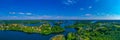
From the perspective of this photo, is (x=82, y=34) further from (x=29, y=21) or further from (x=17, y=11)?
(x=17, y=11)

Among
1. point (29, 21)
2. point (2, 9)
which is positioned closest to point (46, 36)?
point (29, 21)

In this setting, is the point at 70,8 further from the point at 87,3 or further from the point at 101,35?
the point at 101,35

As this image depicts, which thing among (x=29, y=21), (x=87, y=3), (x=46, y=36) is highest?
(x=87, y=3)

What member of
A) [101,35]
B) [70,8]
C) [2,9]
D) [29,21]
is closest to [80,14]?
[70,8]

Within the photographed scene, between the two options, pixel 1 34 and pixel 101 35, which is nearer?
pixel 101 35

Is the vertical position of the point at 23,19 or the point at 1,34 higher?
the point at 23,19

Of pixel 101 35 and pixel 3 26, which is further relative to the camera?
pixel 3 26

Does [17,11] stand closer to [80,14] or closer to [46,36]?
[46,36]

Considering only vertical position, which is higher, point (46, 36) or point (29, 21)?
point (29, 21)
